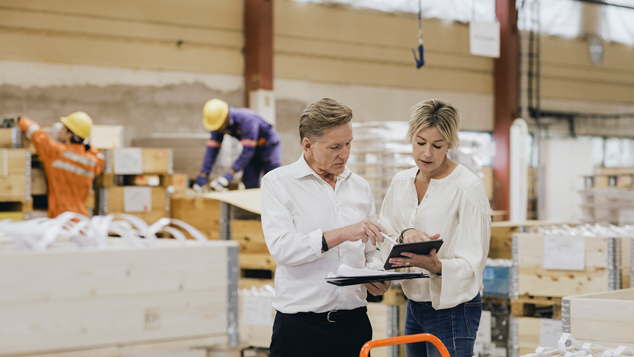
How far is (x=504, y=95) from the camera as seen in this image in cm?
1262

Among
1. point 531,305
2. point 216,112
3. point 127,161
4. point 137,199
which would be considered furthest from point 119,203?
point 531,305

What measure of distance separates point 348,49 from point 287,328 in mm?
9376

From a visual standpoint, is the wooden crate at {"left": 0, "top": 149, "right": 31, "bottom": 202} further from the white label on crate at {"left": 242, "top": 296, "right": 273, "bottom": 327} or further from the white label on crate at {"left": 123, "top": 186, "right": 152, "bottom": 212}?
the white label on crate at {"left": 242, "top": 296, "right": 273, "bottom": 327}

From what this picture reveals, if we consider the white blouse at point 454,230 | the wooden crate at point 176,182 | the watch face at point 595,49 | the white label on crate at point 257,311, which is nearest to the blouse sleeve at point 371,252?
the white blouse at point 454,230

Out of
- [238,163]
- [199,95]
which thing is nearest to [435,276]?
[238,163]

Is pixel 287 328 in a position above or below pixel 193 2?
below

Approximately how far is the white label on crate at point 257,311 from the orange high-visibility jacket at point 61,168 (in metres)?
3.12

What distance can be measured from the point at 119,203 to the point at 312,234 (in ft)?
18.1

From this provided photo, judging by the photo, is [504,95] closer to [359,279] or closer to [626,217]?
[626,217]

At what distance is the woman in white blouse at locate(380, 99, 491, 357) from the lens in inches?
97.7

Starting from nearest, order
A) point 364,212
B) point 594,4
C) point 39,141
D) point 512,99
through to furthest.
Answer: point 364,212 < point 39,141 < point 512,99 < point 594,4

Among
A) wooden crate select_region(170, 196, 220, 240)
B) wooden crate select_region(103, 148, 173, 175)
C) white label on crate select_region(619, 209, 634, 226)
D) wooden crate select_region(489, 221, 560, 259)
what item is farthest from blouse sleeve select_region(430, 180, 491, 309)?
white label on crate select_region(619, 209, 634, 226)

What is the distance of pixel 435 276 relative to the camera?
8.30 ft

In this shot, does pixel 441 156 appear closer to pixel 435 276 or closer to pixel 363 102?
pixel 435 276
